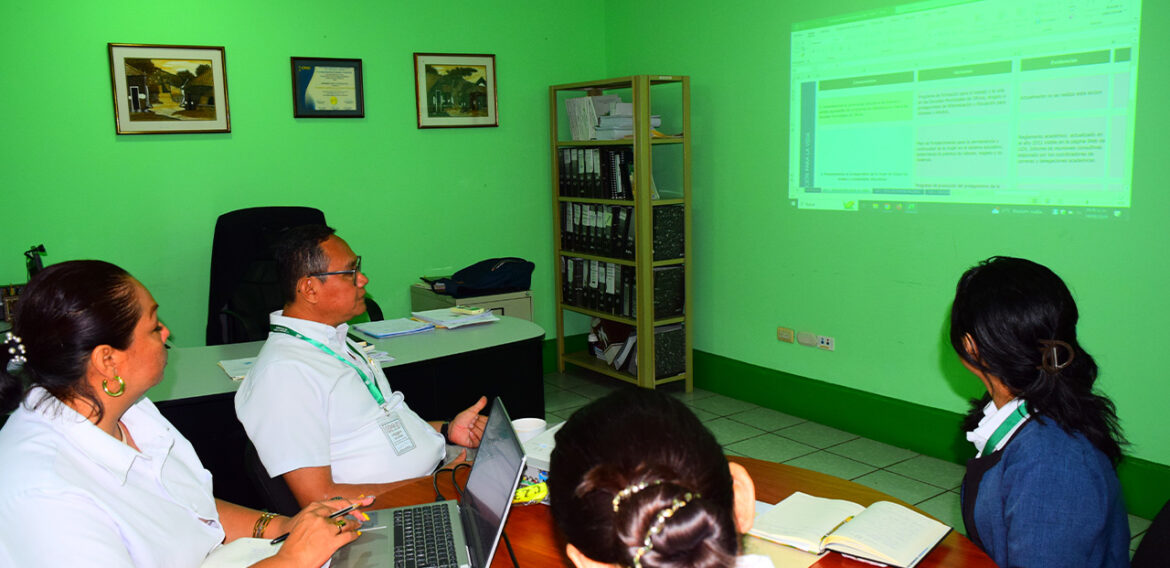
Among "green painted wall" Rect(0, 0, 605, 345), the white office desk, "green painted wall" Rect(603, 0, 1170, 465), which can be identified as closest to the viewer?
the white office desk

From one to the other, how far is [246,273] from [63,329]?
8.28 ft

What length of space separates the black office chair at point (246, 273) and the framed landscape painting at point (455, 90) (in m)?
1.12

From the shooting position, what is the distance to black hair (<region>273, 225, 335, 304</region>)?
229 centimetres

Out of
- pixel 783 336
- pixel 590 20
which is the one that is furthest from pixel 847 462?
pixel 590 20

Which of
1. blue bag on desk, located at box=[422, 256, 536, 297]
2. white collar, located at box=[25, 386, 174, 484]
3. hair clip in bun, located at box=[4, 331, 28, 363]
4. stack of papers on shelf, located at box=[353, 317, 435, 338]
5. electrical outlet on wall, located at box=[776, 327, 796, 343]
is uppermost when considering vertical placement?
hair clip in bun, located at box=[4, 331, 28, 363]

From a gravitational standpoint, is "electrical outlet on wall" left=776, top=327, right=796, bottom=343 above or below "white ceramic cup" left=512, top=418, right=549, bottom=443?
below

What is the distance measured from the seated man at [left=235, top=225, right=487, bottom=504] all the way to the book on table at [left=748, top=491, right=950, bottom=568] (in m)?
0.95

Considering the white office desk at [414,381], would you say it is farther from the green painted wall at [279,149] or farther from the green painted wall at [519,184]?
the green painted wall at [519,184]

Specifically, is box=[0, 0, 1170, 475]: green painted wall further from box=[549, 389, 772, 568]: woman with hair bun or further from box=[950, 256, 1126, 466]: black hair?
box=[549, 389, 772, 568]: woman with hair bun

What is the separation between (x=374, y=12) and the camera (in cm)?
472

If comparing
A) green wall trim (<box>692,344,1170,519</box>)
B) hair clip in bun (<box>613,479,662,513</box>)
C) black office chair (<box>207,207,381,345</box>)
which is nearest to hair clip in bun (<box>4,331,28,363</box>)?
hair clip in bun (<box>613,479,662,513</box>)

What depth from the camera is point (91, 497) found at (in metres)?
1.33

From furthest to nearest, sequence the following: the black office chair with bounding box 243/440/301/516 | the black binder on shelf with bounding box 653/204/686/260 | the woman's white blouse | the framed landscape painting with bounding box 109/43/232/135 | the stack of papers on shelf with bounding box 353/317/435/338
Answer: the black binder on shelf with bounding box 653/204/686/260, the framed landscape painting with bounding box 109/43/232/135, the stack of papers on shelf with bounding box 353/317/435/338, the black office chair with bounding box 243/440/301/516, the woman's white blouse

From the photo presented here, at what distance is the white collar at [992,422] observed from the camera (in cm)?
162
